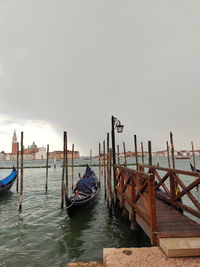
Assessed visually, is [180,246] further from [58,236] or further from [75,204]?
[75,204]

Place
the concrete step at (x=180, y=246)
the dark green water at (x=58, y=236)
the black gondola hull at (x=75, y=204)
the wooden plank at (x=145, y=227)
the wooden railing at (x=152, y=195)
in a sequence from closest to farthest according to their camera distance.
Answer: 1. the concrete step at (x=180, y=246)
2. the wooden railing at (x=152, y=195)
3. the wooden plank at (x=145, y=227)
4. the dark green water at (x=58, y=236)
5. the black gondola hull at (x=75, y=204)

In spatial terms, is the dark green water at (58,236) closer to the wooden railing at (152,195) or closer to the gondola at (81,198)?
the gondola at (81,198)

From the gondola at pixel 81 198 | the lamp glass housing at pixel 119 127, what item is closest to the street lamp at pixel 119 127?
the lamp glass housing at pixel 119 127

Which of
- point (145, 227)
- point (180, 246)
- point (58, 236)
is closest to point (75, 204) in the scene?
point (58, 236)

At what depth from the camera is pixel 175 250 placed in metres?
2.41

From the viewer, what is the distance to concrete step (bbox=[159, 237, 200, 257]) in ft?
7.94

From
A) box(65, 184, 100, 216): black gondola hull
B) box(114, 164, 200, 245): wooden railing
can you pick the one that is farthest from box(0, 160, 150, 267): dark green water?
box(114, 164, 200, 245): wooden railing

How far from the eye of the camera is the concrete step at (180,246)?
2.42 meters

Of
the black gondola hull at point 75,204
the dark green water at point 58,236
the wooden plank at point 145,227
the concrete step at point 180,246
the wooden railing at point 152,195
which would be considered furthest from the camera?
the black gondola hull at point 75,204

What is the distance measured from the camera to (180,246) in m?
2.52

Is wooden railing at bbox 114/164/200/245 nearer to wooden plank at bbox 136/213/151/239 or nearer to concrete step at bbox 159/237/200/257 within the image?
wooden plank at bbox 136/213/151/239

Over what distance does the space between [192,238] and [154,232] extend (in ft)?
2.00

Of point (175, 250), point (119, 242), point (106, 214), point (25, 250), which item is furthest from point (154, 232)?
point (106, 214)

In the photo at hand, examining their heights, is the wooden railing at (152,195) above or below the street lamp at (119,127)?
below
